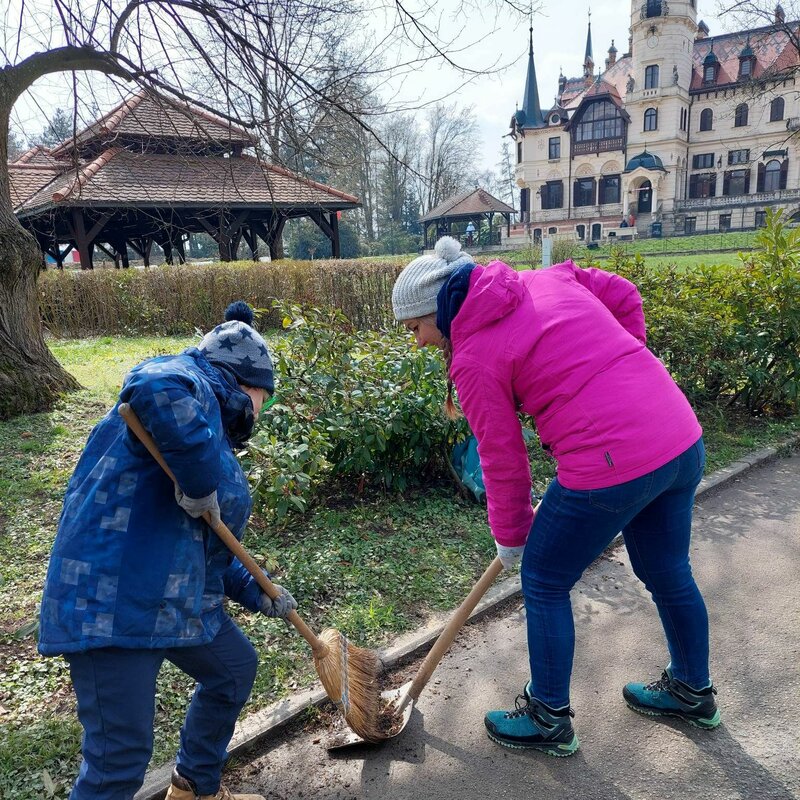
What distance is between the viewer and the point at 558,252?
842 inches

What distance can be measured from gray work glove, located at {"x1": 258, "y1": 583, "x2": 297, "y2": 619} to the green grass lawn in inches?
27.8

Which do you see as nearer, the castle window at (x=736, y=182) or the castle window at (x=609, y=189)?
the castle window at (x=736, y=182)

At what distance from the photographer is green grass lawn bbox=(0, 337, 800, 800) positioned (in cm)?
237

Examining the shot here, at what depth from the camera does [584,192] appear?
52344 mm

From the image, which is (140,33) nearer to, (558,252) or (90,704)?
(90,704)

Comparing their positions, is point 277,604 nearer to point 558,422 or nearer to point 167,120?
point 558,422

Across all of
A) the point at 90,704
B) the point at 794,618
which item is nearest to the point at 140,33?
the point at 90,704

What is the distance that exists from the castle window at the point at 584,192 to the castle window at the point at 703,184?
24.5 feet

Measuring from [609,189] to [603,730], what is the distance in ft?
178

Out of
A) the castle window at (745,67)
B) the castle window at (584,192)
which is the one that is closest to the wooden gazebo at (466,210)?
the castle window at (584,192)

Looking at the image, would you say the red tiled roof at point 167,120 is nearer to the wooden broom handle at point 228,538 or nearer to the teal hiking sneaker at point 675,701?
the wooden broom handle at point 228,538

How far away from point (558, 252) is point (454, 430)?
18529mm

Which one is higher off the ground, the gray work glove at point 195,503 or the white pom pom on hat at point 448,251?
the white pom pom on hat at point 448,251

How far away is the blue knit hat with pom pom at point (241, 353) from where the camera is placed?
1764mm
